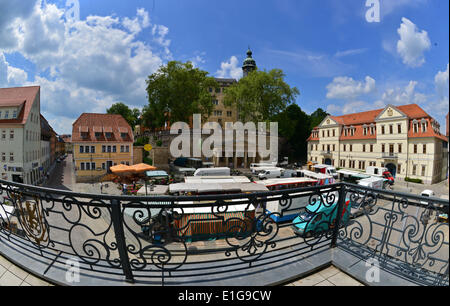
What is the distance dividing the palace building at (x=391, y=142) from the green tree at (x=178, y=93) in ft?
72.0

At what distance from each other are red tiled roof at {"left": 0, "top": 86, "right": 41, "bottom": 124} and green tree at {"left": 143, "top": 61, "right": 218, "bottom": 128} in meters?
13.4

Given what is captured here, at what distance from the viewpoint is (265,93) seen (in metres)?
30.3

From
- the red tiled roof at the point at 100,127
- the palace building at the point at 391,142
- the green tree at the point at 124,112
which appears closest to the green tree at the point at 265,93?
the palace building at the point at 391,142

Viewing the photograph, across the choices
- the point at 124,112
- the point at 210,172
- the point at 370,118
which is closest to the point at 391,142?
the point at 370,118

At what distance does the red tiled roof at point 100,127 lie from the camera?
23266 millimetres

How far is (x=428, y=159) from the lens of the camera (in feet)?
71.3

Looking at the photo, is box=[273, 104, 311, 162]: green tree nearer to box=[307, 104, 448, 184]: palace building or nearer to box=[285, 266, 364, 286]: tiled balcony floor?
box=[307, 104, 448, 184]: palace building

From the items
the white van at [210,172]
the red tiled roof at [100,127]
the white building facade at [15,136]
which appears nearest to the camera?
the white building facade at [15,136]

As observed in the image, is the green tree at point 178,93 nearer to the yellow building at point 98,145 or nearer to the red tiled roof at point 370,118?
the yellow building at point 98,145

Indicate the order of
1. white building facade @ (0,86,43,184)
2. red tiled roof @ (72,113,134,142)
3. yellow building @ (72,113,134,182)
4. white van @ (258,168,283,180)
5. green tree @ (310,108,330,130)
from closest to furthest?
white building facade @ (0,86,43,184), yellow building @ (72,113,134,182), red tiled roof @ (72,113,134,142), white van @ (258,168,283,180), green tree @ (310,108,330,130)

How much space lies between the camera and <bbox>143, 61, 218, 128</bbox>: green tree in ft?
96.7

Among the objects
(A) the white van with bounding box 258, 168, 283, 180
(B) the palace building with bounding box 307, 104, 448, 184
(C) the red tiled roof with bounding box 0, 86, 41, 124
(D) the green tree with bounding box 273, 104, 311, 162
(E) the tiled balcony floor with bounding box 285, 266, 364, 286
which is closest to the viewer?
(E) the tiled balcony floor with bounding box 285, 266, 364, 286

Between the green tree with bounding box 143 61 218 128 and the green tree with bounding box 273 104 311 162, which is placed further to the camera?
the green tree with bounding box 273 104 311 162

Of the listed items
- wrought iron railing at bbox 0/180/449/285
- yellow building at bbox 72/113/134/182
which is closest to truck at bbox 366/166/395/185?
wrought iron railing at bbox 0/180/449/285
